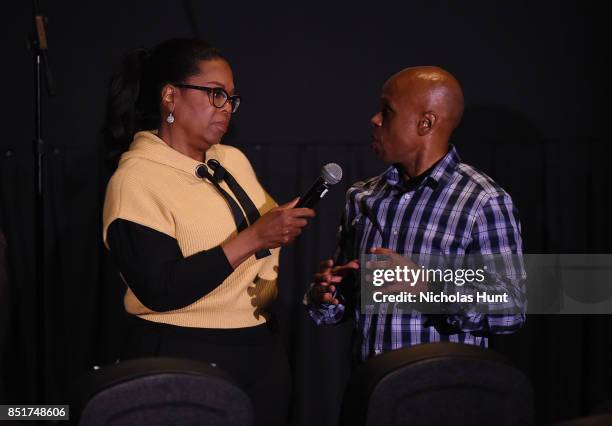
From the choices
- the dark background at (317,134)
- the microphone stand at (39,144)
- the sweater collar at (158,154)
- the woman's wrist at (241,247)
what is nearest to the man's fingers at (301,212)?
the woman's wrist at (241,247)

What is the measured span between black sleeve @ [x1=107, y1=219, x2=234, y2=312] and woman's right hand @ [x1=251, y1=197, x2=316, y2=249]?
109 millimetres

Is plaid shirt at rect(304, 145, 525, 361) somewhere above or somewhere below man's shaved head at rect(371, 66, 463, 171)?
below

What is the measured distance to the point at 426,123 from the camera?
2104mm

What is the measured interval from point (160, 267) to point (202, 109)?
0.46 m

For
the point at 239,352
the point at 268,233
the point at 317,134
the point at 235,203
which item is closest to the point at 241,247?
the point at 268,233

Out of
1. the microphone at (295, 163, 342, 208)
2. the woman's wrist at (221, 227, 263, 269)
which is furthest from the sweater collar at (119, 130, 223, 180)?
the microphone at (295, 163, 342, 208)

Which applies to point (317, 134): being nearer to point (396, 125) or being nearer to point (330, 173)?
point (396, 125)

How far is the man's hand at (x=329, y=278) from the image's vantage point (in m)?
1.99

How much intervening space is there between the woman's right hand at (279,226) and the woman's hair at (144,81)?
48 cm

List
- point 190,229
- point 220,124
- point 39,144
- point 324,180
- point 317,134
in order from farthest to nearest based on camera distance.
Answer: point 317,134 → point 39,144 → point 220,124 → point 190,229 → point 324,180

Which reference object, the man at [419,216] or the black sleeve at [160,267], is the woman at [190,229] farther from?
the man at [419,216]

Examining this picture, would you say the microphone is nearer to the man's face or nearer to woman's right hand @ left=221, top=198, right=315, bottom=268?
woman's right hand @ left=221, top=198, right=315, bottom=268

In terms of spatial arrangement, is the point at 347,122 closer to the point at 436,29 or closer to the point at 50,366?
the point at 436,29

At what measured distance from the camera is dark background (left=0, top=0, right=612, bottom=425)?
3281 millimetres
